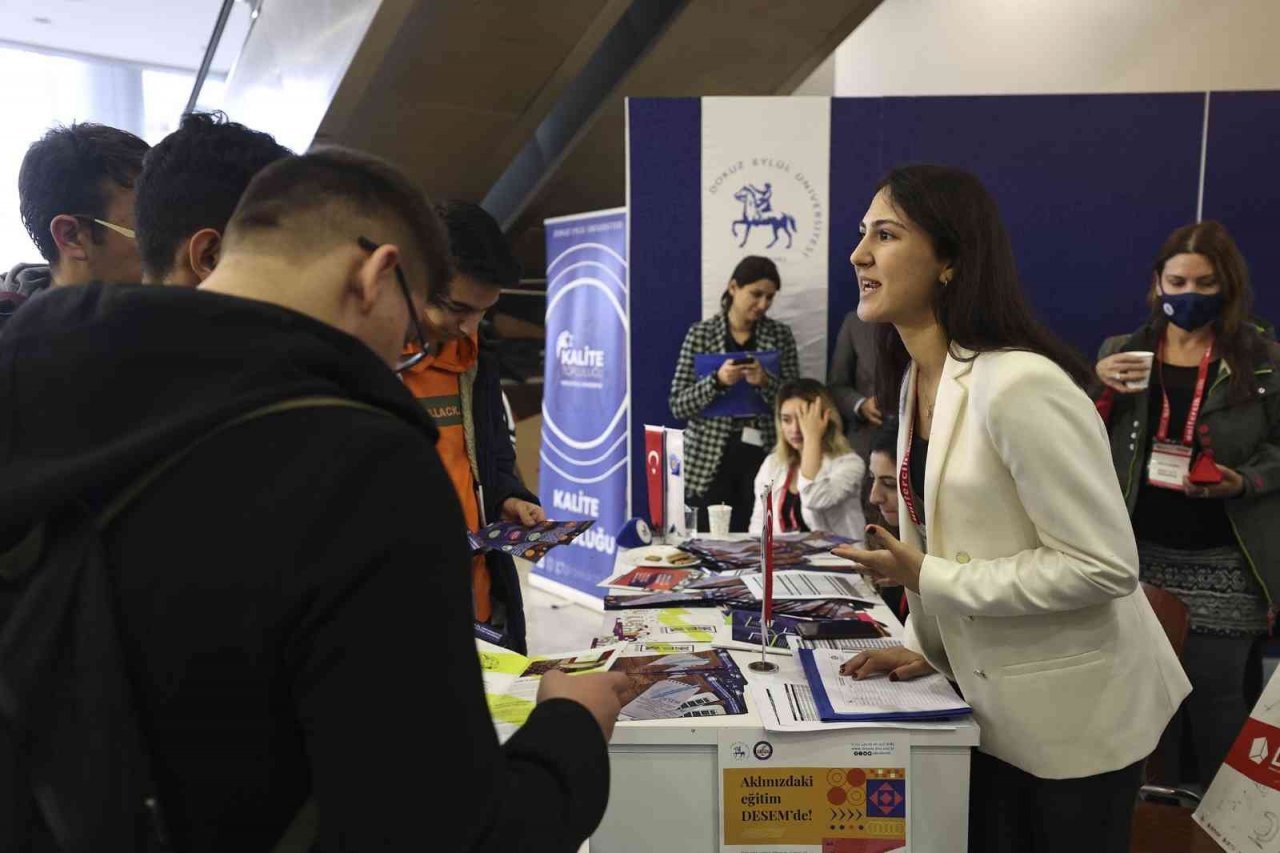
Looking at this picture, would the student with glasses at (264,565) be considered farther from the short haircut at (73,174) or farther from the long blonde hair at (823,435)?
the long blonde hair at (823,435)

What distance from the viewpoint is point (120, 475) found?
65cm

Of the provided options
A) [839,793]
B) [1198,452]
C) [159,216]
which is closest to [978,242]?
[839,793]

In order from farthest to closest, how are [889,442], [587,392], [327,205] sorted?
[587,392] < [889,442] < [327,205]

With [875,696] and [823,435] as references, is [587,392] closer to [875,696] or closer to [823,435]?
[823,435]

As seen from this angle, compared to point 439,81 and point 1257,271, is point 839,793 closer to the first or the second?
point 1257,271

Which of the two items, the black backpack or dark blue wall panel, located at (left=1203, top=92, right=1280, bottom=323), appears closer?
the black backpack

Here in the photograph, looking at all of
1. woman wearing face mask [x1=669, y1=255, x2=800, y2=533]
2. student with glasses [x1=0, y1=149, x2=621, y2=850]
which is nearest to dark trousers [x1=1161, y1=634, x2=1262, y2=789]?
woman wearing face mask [x1=669, y1=255, x2=800, y2=533]

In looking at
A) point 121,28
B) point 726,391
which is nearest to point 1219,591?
point 726,391

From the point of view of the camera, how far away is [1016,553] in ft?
5.04

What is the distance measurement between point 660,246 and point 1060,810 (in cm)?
315

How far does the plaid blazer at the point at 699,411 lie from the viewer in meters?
4.03

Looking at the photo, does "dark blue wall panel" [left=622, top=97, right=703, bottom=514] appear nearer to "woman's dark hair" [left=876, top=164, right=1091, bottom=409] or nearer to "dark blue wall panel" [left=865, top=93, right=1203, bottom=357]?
"dark blue wall panel" [left=865, top=93, right=1203, bottom=357]

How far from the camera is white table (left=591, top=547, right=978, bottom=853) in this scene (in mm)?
1531

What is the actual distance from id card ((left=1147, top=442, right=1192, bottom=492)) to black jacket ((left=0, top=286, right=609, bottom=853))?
8.63 ft
